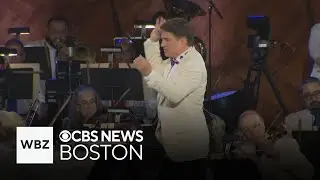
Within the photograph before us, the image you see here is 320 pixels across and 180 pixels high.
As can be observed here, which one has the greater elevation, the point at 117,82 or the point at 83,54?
the point at 83,54

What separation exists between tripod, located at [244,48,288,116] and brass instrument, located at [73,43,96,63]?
106 cm

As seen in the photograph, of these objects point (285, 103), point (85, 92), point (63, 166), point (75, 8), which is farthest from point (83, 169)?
point (285, 103)

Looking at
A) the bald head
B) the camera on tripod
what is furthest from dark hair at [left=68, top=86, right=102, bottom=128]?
the camera on tripod

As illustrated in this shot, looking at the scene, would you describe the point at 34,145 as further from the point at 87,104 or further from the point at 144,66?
the point at 144,66

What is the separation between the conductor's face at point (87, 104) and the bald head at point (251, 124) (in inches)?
39.6

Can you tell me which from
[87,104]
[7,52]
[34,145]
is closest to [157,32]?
[87,104]

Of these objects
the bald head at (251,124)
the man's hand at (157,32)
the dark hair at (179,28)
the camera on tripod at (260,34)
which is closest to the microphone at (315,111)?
the bald head at (251,124)

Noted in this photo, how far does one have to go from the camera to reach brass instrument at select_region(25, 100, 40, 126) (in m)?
3.97

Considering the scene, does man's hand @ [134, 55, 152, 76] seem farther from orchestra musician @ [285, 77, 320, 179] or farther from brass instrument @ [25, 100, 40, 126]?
orchestra musician @ [285, 77, 320, 179]

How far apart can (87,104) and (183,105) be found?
0.74 metres

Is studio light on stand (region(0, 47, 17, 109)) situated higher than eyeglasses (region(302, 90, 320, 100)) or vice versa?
studio light on stand (region(0, 47, 17, 109))

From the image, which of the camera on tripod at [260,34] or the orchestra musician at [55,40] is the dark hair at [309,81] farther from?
the orchestra musician at [55,40]

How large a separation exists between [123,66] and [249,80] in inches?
34.5

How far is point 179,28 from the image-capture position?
12.7 feet
